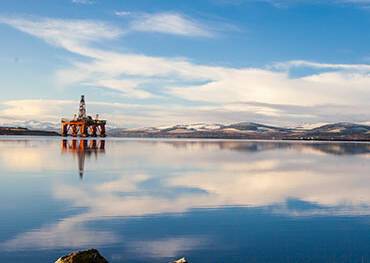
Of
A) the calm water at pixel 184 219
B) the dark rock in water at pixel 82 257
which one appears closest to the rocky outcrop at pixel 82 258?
the dark rock in water at pixel 82 257

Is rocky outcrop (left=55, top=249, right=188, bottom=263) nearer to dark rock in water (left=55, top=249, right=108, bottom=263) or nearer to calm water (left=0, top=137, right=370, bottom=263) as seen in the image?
dark rock in water (left=55, top=249, right=108, bottom=263)

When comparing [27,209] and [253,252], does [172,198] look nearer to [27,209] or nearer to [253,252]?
[27,209]

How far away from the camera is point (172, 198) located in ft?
62.7

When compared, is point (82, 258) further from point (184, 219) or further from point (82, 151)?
point (82, 151)

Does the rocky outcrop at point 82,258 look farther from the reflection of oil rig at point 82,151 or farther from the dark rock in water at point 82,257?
the reflection of oil rig at point 82,151

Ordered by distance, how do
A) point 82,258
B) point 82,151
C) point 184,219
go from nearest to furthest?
point 82,258
point 184,219
point 82,151

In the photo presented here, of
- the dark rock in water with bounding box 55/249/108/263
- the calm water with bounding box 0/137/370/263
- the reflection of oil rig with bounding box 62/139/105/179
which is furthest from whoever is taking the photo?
the reflection of oil rig with bounding box 62/139/105/179

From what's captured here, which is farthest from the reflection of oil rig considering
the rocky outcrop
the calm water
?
the rocky outcrop

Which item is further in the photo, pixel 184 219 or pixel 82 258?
pixel 184 219

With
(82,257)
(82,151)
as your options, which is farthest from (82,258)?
(82,151)

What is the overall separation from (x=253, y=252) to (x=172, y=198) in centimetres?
867

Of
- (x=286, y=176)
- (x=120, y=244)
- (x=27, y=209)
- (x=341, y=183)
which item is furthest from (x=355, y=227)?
(x=286, y=176)

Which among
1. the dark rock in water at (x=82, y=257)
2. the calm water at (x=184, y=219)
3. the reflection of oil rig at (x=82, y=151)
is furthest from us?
the reflection of oil rig at (x=82, y=151)

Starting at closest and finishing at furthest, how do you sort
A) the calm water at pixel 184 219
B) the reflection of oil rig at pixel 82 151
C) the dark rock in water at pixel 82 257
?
1. the dark rock in water at pixel 82 257
2. the calm water at pixel 184 219
3. the reflection of oil rig at pixel 82 151
